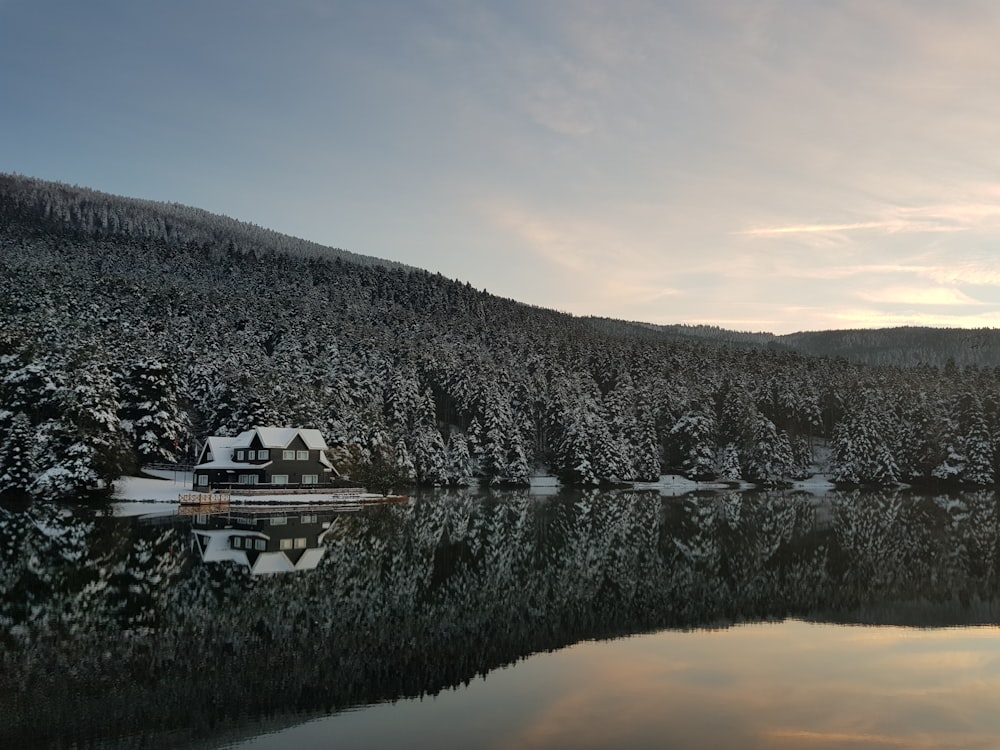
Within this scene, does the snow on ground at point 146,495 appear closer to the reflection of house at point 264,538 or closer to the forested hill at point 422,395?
the forested hill at point 422,395

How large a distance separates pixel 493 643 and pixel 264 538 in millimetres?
28112

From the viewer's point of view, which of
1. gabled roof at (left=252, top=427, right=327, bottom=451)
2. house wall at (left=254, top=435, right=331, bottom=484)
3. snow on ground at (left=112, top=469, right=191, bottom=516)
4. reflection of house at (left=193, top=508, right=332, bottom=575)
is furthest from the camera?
gabled roof at (left=252, top=427, right=327, bottom=451)

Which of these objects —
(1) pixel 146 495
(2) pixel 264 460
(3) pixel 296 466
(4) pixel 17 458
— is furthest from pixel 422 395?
(4) pixel 17 458

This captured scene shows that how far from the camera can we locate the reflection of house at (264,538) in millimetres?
35938

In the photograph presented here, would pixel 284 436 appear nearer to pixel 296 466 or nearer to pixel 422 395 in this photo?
pixel 296 466

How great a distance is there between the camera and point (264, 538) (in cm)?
4625

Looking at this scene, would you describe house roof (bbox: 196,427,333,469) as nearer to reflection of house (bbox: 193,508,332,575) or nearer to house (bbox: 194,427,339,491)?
house (bbox: 194,427,339,491)

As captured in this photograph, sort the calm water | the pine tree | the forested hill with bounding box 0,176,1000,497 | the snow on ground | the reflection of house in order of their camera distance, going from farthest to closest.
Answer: the forested hill with bounding box 0,176,1000,497 < the pine tree < the snow on ground < the reflection of house < the calm water

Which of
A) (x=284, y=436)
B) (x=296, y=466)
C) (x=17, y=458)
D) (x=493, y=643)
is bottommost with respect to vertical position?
(x=296, y=466)

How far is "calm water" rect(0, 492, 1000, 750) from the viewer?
15500 mm

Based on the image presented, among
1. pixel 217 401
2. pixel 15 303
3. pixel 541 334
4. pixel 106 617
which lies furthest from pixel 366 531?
pixel 541 334

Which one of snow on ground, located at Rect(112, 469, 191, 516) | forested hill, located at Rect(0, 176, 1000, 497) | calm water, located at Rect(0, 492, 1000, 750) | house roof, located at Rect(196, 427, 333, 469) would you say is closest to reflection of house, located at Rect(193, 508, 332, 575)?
calm water, located at Rect(0, 492, 1000, 750)

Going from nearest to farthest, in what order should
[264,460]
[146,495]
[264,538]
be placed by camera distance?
[264,538] → [146,495] → [264,460]

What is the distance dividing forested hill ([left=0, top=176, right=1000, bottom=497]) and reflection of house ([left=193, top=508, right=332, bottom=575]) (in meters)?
14.8
